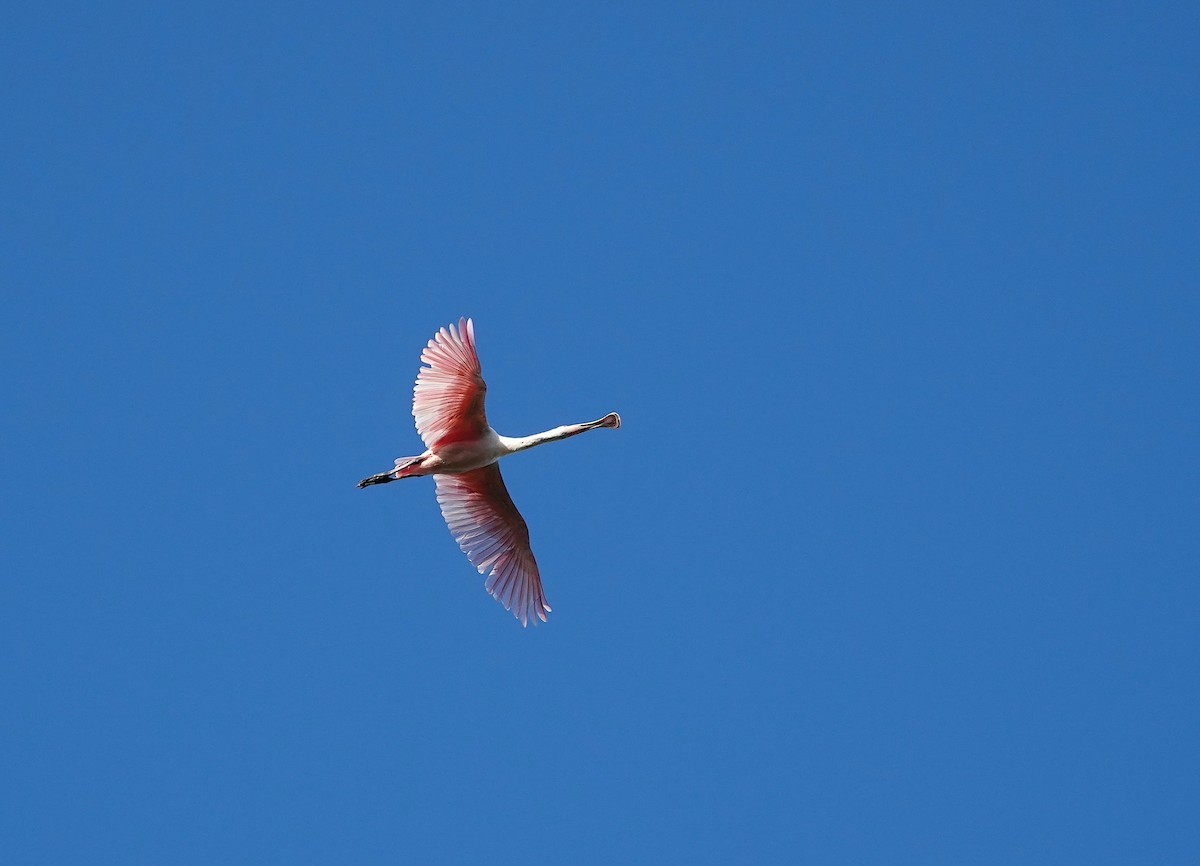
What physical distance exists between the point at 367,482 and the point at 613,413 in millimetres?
2635

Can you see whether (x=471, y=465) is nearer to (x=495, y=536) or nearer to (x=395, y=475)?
(x=395, y=475)

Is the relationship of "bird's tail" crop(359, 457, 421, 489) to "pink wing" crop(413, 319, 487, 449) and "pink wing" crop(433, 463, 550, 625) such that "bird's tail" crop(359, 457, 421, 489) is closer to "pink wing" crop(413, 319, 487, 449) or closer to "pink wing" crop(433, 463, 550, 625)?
"pink wing" crop(413, 319, 487, 449)

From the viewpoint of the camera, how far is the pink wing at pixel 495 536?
1798cm

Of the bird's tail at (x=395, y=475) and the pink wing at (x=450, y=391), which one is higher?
the pink wing at (x=450, y=391)

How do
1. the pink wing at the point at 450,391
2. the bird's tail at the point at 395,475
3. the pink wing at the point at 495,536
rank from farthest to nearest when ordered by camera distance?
the pink wing at the point at 495,536 → the bird's tail at the point at 395,475 → the pink wing at the point at 450,391

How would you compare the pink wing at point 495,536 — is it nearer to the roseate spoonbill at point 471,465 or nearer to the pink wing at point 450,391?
the roseate spoonbill at point 471,465

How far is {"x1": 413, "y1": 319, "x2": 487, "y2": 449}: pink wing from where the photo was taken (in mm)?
15969

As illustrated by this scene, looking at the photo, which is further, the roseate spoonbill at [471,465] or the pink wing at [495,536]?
the pink wing at [495,536]

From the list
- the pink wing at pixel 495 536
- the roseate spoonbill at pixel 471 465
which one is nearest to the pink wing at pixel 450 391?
the roseate spoonbill at pixel 471 465

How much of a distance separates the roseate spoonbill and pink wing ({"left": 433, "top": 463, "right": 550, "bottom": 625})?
0.01 meters

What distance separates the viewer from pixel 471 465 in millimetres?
16891

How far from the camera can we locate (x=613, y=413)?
1709cm

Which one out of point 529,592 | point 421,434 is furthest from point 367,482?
point 529,592

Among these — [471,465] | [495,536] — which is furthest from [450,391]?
[495,536]
